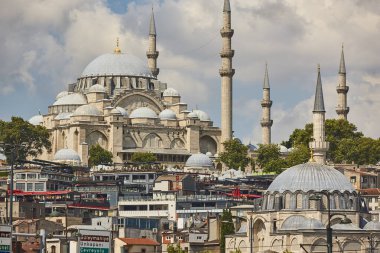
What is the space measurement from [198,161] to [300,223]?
202 feet

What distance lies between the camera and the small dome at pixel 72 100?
17050cm

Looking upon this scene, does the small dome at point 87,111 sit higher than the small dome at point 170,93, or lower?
lower

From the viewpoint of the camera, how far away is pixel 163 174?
134250 mm

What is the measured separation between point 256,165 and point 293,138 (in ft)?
19.3

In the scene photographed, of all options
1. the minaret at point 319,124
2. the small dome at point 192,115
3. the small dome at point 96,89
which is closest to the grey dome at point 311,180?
the minaret at point 319,124

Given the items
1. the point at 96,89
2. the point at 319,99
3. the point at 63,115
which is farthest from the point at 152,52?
the point at 319,99

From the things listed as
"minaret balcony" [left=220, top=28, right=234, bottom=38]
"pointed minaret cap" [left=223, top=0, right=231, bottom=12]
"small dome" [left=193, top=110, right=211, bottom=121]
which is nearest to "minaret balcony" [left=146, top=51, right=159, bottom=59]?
"small dome" [left=193, top=110, right=211, bottom=121]

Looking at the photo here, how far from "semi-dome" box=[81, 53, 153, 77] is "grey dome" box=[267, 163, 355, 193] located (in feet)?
252

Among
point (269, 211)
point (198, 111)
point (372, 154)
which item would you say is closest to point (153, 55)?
point (198, 111)

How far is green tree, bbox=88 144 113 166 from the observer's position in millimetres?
154375

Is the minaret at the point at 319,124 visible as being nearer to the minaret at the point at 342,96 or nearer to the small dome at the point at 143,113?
the minaret at the point at 342,96

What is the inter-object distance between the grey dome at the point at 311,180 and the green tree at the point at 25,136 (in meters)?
60.7

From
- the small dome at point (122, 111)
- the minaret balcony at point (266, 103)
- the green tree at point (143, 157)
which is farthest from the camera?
the small dome at point (122, 111)

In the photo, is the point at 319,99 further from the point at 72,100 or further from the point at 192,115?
the point at 72,100
